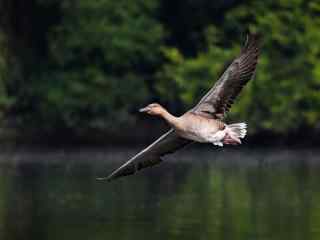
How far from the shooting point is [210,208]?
773 inches

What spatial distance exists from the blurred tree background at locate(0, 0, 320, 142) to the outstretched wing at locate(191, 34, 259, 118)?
16.8 metres

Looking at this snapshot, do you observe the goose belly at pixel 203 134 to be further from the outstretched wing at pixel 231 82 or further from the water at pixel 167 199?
the water at pixel 167 199

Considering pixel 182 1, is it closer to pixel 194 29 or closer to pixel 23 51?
pixel 194 29

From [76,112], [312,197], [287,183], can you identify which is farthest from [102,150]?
[312,197]

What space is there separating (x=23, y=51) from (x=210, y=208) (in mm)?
15782

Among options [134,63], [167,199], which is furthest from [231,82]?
[134,63]

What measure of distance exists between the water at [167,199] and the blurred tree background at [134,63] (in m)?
2.78

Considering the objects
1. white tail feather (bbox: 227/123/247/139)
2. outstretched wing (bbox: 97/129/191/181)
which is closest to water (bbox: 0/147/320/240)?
outstretched wing (bbox: 97/129/191/181)

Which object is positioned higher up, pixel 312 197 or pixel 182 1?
pixel 182 1

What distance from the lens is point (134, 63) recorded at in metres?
35.2

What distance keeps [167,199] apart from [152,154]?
559 cm

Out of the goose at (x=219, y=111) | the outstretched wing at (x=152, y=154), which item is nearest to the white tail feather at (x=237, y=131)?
the goose at (x=219, y=111)

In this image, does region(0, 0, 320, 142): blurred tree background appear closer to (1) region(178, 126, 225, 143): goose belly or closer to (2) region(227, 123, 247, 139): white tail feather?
(2) region(227, 123, 247, 139): white tail feather

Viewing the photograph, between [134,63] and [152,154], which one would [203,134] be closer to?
[152,154]
